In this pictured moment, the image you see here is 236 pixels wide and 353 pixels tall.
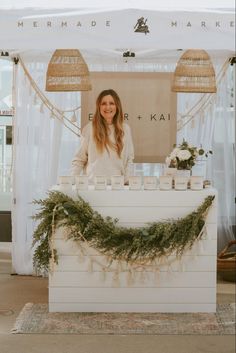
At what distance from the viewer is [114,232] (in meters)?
4.14

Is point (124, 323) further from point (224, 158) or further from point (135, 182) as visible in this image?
point (224, 158)

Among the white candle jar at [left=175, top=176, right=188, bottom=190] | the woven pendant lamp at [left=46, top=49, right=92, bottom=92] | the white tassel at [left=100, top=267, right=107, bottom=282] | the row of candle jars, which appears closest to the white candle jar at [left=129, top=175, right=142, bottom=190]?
the row of candle jars

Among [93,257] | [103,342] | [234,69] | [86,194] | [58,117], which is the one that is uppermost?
[234,69]

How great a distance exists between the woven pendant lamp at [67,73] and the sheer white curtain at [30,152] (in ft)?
0.85

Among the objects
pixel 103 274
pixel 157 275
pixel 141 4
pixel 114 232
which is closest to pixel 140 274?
pixel 157 275

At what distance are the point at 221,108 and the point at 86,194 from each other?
2138mm

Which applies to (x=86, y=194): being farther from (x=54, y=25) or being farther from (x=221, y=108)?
(x=221, y=108)

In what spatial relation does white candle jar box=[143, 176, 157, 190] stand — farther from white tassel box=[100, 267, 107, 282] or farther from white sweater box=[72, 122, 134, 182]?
white tassel box=[100, 267, 107, 282]

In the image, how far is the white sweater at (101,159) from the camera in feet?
15.7

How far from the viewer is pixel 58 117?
17.8ft

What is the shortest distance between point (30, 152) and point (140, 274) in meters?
1.65

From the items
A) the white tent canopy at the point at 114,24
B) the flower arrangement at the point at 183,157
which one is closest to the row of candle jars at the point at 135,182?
the flower arrangement at the point at 183,157

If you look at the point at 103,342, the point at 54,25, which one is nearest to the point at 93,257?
the point at 103,342

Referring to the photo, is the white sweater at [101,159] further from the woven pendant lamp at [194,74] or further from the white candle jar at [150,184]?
the woven pendant lamp at [194,74]
